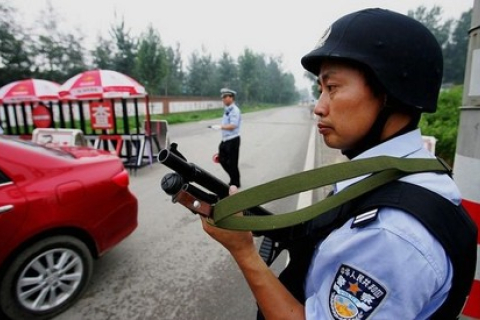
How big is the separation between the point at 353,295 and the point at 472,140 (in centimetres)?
128

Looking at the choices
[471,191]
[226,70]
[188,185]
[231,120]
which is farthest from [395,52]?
[226,70]

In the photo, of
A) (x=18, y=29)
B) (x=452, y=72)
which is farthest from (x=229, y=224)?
(x=452, y=72)

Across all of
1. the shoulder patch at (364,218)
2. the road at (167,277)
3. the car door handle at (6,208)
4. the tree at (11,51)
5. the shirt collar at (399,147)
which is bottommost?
the road at (167,277)

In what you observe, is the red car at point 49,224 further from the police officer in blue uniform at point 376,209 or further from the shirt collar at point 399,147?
the shirt collar at point 399,147

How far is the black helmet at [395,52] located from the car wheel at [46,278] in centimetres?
241

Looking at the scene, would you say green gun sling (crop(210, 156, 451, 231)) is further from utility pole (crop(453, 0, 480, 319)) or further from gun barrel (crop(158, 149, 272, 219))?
utility pole (crop(453, 0, 480, 319))

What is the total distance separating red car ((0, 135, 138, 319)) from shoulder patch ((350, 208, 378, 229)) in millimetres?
2318

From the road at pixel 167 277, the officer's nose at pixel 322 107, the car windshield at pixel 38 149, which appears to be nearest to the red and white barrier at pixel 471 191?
the officer's nose at pixel 322 107

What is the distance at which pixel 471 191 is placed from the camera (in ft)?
5.25

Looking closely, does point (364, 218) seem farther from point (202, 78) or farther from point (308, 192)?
point (202, 78)

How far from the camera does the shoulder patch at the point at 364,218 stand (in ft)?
2.45

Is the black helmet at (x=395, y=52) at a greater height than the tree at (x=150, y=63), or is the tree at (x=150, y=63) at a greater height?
the tree at (x=150, y=63)

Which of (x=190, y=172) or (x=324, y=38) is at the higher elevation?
(x=324, y=38)

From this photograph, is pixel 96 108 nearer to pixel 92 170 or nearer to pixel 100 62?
pixel 92 170
